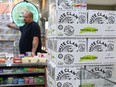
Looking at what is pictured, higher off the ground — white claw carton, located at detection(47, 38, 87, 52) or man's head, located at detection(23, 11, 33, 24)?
man's head, located at detection(23, 11, 33, 24)

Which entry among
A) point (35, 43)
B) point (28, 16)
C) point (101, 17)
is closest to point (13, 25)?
point (28, 16)

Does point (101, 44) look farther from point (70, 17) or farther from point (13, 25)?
point (13, 25)

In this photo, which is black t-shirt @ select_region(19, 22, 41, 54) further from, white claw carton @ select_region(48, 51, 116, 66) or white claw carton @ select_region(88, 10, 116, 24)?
white claw carton @ select_region(88, 10, 116, 24)

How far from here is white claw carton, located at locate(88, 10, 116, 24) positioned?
216 centimetres

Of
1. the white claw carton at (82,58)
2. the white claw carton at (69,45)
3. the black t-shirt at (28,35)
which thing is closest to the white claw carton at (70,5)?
the white claw carton at (69,45)

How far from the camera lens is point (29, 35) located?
13.5 ft

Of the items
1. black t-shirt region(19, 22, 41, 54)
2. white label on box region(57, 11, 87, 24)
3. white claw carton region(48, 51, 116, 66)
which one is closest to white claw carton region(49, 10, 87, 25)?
white label on box region(57, 11, 87, 24)

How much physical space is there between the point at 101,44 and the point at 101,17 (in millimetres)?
268

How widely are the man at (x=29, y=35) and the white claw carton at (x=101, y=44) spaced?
78.6 inches

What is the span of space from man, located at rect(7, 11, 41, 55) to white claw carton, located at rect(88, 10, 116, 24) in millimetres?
1999

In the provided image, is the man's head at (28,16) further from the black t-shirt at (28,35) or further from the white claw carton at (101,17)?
the white claw carton at (101,17)

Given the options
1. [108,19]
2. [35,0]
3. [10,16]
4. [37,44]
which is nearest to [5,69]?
[37,44]

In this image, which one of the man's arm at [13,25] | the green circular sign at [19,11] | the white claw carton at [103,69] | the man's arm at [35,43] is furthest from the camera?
the green circular sign at [19,11]

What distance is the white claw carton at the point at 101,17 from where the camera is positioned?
2158 millimetres
